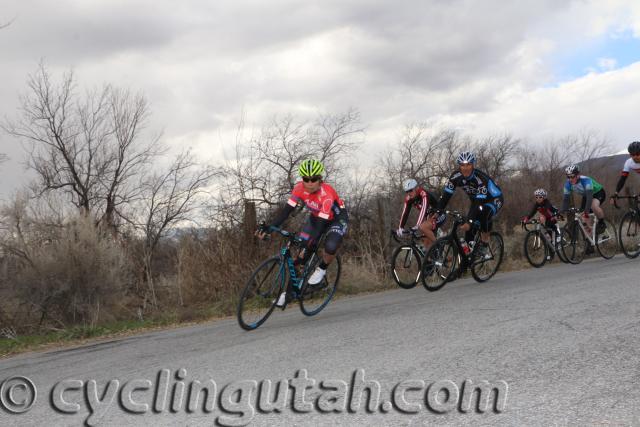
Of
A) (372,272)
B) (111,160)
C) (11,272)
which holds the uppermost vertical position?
(111,160)

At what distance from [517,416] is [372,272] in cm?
1043

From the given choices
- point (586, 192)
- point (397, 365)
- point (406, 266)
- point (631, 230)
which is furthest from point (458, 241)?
point (397, 365)

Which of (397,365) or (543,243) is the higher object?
(397,365)

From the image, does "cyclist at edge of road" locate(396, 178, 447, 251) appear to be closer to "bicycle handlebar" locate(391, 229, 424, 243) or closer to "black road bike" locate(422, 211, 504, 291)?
"bicycle handlebar" locate(391, 229, 424, 243)

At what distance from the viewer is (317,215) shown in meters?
8.58

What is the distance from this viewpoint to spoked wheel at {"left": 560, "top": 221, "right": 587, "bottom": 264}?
46.5 ft

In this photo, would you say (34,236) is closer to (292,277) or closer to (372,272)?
(372,272)

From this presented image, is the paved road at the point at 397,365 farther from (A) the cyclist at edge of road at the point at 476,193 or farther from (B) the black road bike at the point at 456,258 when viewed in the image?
(A) the cyclist at edge of road at the point at 476,193

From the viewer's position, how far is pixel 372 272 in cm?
1380

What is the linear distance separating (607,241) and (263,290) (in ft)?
32.7

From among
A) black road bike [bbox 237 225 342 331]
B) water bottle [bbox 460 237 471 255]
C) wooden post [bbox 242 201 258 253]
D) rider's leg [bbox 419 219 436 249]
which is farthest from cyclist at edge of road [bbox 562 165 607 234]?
black road bike [bbox 237 225 342 331]

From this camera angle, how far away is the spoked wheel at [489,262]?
36.2ft

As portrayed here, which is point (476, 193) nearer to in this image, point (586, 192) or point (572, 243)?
point (586, 192)

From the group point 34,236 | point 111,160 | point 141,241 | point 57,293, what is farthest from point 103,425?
point 111,160
